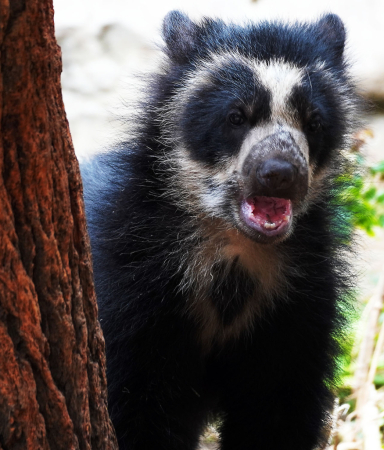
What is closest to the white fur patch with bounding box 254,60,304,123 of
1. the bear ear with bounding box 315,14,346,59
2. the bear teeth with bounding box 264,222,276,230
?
the bear teeth with bounding box 264,222,276,230

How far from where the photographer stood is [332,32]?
4250 millimetres

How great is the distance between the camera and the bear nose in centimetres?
321

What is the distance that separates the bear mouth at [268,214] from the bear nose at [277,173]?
0.50 ft

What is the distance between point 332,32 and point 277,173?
1.47 meters

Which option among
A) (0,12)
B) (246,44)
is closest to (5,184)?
(0,12)

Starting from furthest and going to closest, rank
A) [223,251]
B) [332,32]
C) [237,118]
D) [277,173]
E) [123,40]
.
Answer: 1. [123,40]
2. [332,32]
3. [223,251]
4. [237,118]
5. [277,173]

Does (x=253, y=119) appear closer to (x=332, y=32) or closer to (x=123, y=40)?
(x=332, y=32)

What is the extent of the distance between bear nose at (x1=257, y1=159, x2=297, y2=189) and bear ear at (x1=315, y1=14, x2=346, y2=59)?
1.22 meters

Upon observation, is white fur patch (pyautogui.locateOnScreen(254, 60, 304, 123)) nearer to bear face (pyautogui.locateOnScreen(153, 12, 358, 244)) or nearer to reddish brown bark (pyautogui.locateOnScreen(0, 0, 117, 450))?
bear face (pyautogui.locateOnScreen(153, 12, 358, 244))

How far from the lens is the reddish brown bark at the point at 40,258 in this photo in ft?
6.81

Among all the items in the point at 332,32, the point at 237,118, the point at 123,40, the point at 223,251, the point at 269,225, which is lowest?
the point at 223,251

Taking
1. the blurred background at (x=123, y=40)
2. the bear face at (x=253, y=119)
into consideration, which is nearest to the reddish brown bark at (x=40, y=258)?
the bear face at (x=253, y=119)

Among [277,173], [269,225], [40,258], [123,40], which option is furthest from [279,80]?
[123,40]

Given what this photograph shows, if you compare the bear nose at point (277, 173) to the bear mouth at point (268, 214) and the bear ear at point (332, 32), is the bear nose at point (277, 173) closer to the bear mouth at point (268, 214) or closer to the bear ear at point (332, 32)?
the bear mouth at point (268, 214)
